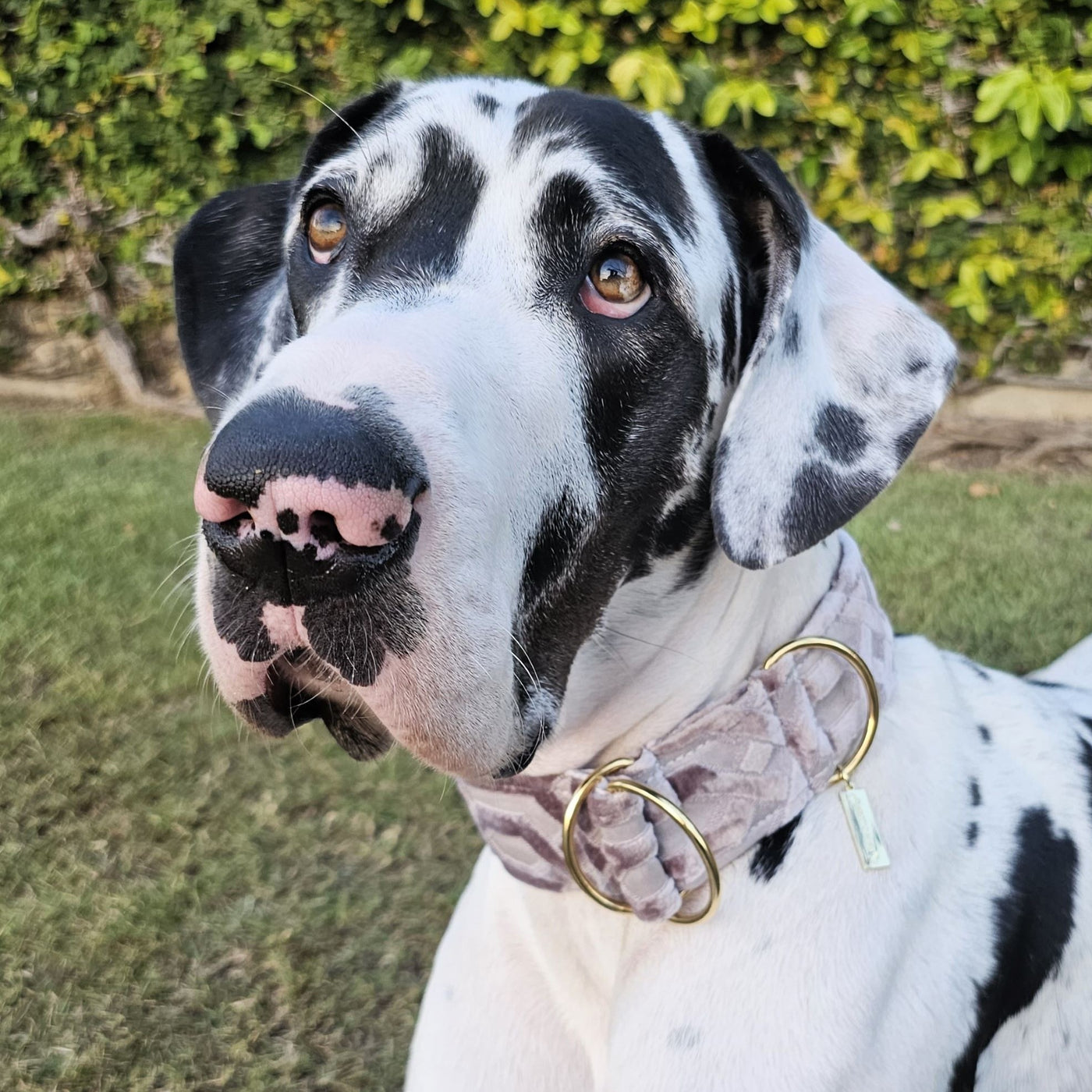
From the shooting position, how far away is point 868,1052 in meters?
1.64

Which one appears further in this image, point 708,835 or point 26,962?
point 26,962

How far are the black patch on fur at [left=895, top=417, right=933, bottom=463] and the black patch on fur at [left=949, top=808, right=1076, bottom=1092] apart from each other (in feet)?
2.40

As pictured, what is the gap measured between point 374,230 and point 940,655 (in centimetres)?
141

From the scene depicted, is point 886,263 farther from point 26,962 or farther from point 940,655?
point 26,962

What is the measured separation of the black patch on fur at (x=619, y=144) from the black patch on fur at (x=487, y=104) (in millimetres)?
53

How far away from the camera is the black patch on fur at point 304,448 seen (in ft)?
3.86

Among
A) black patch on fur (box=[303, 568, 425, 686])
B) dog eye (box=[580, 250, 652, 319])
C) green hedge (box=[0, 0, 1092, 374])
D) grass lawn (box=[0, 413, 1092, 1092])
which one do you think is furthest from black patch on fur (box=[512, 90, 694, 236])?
green hedge (box=[0, 0, 1092, 374])

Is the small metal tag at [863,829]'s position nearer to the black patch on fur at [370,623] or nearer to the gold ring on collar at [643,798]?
the gold ring on collar at [643,798]

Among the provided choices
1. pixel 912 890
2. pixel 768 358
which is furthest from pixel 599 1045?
pixel 768 358

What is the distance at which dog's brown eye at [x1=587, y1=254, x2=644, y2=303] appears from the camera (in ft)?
5.66

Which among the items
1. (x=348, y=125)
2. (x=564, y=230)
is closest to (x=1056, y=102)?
(x=348, y=125)

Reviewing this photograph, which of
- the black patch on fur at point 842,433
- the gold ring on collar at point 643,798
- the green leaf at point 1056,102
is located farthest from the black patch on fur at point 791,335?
the green leaf at point 1056,102

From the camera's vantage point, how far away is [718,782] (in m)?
1.68

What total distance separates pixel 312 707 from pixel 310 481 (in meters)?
0.53
